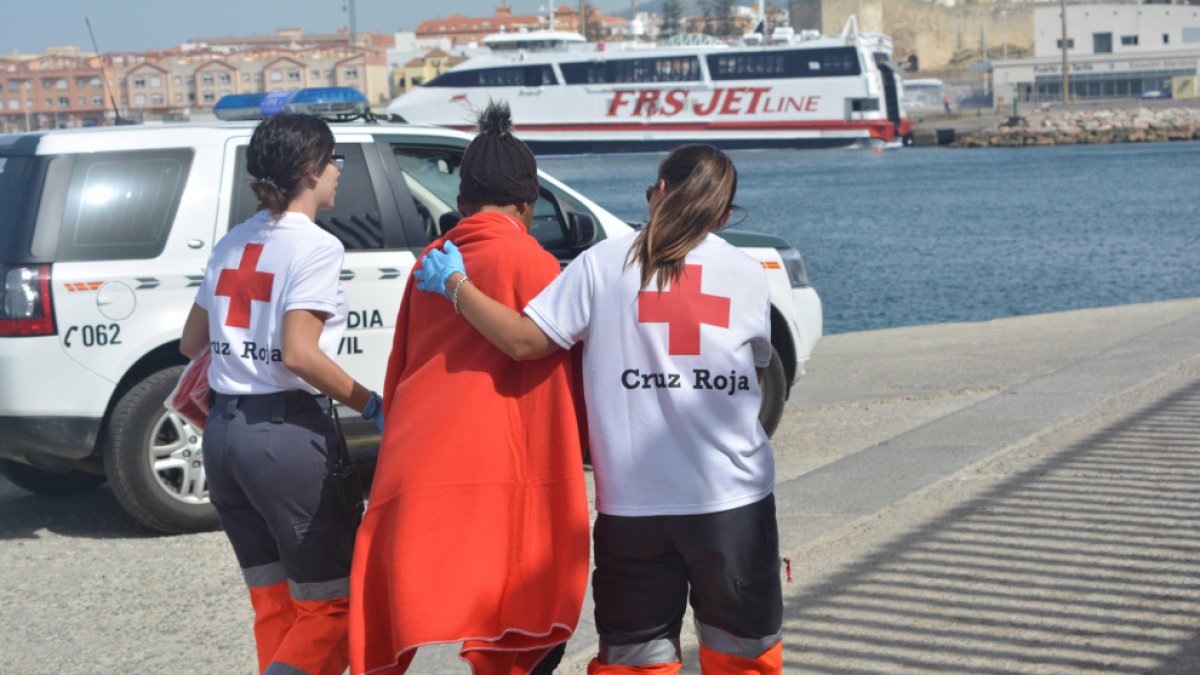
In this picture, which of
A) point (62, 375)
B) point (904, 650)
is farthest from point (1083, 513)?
point (62, 375)

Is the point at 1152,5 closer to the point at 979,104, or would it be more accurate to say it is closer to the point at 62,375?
the point at 979,104

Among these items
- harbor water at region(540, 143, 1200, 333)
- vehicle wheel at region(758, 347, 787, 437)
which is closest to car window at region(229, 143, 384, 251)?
vehicle wheel at region(758, 347, 787, 437)

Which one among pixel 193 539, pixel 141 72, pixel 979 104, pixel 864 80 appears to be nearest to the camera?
pixel 193 539

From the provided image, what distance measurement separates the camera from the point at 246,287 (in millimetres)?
3592

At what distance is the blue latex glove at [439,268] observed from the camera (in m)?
3.19

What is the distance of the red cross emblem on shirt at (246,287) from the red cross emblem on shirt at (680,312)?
39.2 inches

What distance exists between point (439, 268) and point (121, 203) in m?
3.56

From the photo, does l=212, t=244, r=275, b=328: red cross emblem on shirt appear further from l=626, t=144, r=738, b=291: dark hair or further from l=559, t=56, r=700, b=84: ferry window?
l=559, t=56, r=700, b=84: ferry window

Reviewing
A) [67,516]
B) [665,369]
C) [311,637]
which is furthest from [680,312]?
[67,516]

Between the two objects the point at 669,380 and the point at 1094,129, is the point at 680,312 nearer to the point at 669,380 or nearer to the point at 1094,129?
the point at 669,380

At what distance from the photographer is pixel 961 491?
665 cm

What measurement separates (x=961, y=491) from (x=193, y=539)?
136 inches

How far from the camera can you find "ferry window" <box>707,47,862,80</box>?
86.9 meters

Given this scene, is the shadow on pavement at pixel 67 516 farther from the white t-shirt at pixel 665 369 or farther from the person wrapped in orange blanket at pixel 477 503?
the white t-shirt at pixel 665 369
